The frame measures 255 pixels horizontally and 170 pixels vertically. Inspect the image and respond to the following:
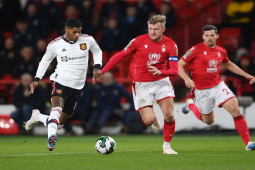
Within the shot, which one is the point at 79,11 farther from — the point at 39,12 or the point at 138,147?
the point at 138,147

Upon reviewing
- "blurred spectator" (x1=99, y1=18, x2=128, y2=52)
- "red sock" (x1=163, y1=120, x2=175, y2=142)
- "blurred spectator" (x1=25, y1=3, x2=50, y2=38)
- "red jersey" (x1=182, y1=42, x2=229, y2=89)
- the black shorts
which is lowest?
"red sock" (x1=163, y1=120, x2=175, y2=142)

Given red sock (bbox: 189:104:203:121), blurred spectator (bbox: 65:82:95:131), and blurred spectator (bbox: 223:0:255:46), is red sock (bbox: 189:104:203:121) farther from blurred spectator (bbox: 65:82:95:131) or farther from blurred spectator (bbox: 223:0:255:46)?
blurred spectator (bbox: 223:0:255:46)

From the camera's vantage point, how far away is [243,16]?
63.7ft

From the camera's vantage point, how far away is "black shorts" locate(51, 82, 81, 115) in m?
10.7

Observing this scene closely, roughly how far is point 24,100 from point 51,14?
3639 mm

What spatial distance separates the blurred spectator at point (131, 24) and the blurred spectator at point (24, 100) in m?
3.45

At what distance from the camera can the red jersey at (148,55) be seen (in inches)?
403

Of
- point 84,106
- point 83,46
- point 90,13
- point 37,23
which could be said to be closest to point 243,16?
point 90,13

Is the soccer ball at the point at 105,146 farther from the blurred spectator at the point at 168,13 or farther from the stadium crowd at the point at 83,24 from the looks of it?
the blurred spectator at the point at 168,13

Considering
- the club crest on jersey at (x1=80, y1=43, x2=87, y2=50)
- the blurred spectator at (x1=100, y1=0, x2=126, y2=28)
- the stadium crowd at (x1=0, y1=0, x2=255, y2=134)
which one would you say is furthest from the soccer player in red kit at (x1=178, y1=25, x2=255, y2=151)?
the blurred spectator at (x1=100, y1=0, x2=126, y2=28)

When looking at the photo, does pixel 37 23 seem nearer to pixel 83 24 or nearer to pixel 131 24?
pixel 83 24

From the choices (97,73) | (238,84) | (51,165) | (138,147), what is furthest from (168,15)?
(51,165)

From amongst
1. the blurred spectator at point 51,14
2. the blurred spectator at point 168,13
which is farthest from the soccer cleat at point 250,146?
the blurred spectator at point 51,14

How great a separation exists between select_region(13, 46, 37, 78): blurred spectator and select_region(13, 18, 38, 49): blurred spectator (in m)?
0.96
